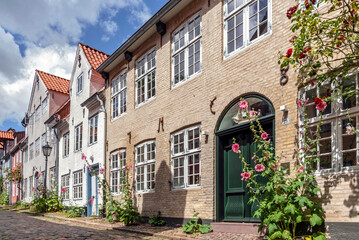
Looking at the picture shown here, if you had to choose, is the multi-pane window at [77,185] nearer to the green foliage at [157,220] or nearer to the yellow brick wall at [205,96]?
the yellow brick wall at [205,96]

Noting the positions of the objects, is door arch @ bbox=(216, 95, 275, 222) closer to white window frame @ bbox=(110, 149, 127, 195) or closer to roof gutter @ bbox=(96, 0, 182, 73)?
roof gutter @ bbox=(96, 0, 182, 73)

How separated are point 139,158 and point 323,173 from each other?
8.06 m

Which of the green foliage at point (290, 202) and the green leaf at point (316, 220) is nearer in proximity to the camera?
the green leaf at point (316, 220)

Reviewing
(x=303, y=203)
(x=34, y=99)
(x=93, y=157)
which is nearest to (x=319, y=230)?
(x=303, y=203)

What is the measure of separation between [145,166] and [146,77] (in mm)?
3197

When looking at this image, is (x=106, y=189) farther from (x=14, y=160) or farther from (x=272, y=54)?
(x=14, y=160)

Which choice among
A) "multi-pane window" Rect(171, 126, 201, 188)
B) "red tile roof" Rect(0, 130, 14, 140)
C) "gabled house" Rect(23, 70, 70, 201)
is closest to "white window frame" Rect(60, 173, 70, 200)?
"gabled house" Rect(23, 70, 70, 201)

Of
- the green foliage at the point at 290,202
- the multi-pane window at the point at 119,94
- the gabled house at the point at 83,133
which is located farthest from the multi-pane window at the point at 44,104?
the green foliage at the point at 290,202

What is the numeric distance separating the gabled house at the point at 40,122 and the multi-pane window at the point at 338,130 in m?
19.6

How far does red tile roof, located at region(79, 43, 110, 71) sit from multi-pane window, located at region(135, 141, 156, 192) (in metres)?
7.13

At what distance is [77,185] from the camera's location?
1973cm

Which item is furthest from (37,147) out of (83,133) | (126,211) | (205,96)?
(205,96)

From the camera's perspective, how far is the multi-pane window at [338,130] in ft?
20.3

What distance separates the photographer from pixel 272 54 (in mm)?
8070
